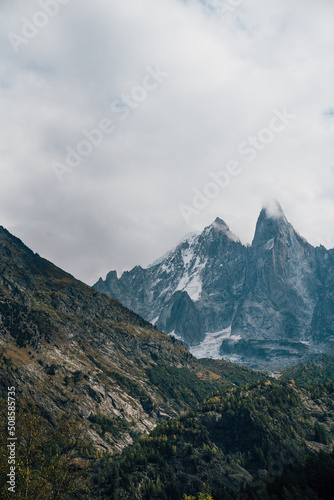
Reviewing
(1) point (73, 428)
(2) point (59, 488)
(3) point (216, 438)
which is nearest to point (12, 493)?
(2) point (59, 488)

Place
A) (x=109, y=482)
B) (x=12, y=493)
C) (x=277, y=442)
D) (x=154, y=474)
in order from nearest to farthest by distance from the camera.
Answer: (x=12, y=493) < (x=109, y=482) < (x=154, y=474) < (x=277, y=442)

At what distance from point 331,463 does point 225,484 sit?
159 ft

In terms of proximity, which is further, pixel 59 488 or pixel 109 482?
pixel 109 482

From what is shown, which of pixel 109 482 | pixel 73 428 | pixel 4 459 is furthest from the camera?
pixel 109 482

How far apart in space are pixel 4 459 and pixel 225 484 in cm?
11817

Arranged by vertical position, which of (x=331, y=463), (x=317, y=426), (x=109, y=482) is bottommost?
(x=109, y=482)

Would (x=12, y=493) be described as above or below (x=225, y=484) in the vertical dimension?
below

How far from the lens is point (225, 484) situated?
497ft

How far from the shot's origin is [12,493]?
62.8 m

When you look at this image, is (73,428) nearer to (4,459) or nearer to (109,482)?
(4,459)

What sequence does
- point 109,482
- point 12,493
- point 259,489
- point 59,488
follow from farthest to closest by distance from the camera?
1. point 109,482
2. point 259,489
3. point 59,488
4. point 12,493

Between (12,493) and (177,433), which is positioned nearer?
(12,493)

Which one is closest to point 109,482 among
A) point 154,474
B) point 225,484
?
point 154,474

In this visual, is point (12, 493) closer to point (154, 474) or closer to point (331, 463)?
point (154, 474)
